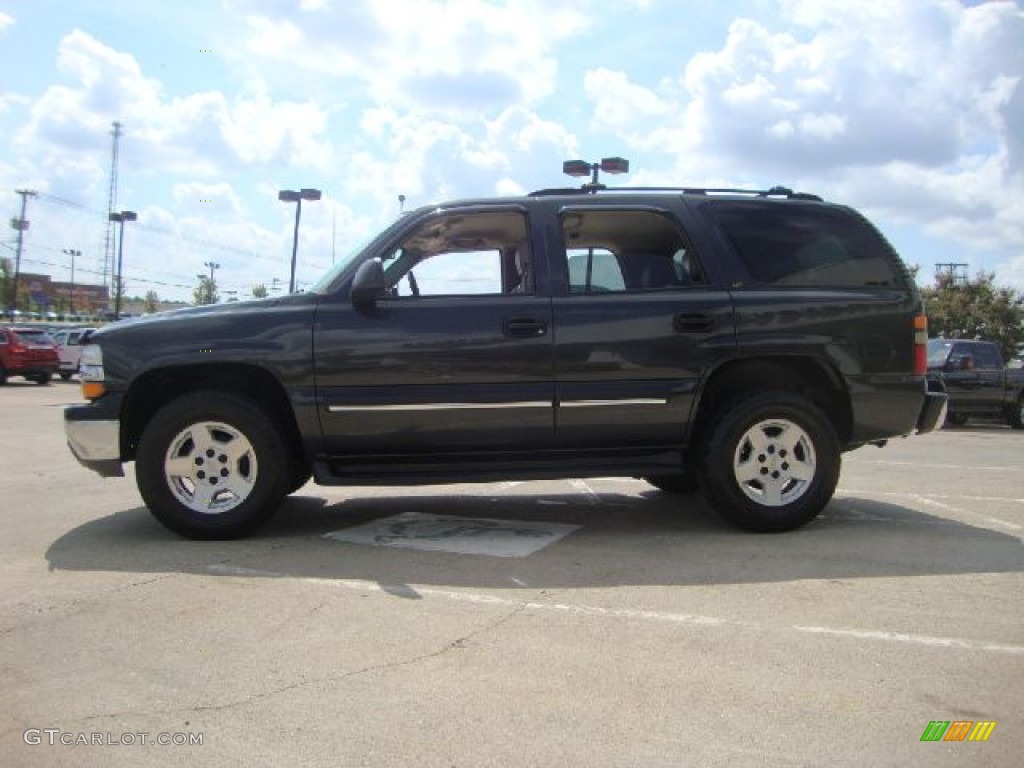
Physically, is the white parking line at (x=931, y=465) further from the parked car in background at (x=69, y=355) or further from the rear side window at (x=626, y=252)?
the parked car in background at (x=69, y=355)

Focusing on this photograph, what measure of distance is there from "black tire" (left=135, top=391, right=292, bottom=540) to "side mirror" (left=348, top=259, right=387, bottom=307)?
2.93 ft

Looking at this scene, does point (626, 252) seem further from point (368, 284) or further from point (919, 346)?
point (919, 346)

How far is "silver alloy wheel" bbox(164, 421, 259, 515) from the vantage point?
16.7 feet

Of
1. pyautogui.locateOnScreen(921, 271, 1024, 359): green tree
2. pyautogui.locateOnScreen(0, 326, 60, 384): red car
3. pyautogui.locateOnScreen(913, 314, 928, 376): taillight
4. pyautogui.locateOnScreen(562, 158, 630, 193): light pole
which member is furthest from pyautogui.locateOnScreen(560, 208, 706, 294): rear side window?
pyautogui.locateOnScreen(921, 271, 1024, 359): green tree

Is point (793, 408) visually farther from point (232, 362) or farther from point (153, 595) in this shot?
point (153, 595)

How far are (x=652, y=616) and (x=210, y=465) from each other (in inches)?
110

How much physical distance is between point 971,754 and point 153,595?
11.3 ft

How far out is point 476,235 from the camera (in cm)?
553

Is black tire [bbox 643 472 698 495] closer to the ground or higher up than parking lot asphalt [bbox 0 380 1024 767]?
higher up

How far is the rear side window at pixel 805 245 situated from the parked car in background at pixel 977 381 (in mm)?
11991

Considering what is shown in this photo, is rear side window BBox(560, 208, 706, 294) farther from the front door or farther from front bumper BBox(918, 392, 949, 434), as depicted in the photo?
front bumper BBox(918, 392, 949, 434)

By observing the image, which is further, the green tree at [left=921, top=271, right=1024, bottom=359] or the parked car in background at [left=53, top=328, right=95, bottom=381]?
the green tree at [left=921, top=271, right=1024, bottom=359]

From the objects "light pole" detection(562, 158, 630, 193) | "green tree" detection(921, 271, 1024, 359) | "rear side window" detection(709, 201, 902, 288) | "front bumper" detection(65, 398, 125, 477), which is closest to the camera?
"front bumper" detection(65, 398, 125, 477)

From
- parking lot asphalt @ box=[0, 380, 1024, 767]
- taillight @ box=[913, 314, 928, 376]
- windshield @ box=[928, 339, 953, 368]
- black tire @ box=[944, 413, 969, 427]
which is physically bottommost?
parking lot asphalt @ box=[0, 380, 1024, 767]
